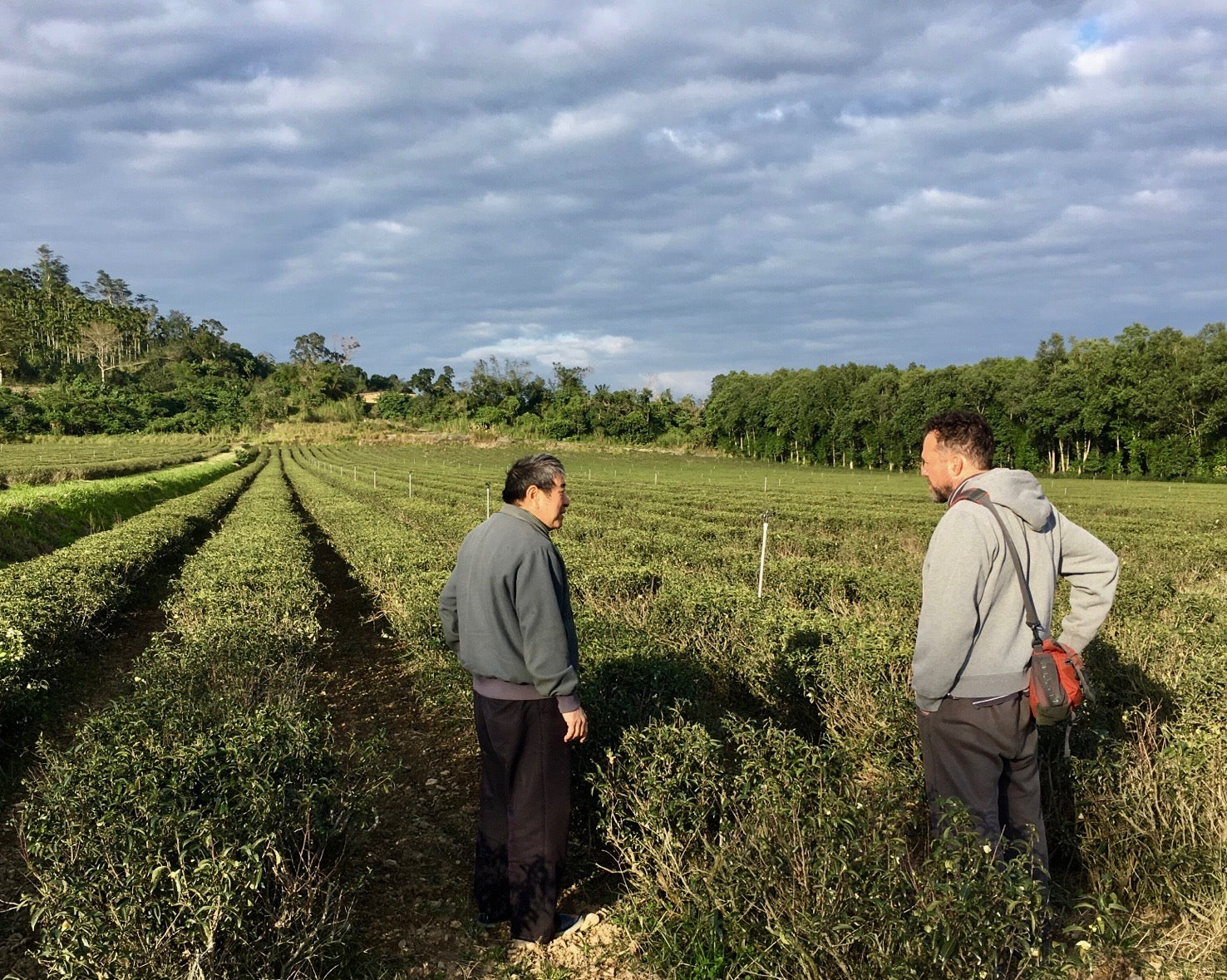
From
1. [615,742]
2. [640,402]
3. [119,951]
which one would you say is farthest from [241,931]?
[640,402]

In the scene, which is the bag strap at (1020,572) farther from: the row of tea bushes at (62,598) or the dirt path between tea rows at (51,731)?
the row of tea bushes at (62,598)

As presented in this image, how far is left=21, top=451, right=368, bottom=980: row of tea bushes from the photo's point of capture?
8.13 feet

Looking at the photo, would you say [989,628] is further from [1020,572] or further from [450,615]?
[450,615]

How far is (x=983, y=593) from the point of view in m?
2.69

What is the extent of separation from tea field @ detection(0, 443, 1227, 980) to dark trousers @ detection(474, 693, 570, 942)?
26 centimetres

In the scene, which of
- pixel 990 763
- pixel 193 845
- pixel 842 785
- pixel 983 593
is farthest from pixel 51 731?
pixel 983 593

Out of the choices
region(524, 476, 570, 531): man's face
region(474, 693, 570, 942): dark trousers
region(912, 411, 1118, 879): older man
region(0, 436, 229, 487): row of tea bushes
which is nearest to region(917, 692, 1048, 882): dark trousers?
region(912, 411, 1118, 879): older man

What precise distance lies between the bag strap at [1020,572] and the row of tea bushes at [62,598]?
6.60 meters

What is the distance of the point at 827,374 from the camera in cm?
9825

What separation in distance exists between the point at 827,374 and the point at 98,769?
10156 centimetres

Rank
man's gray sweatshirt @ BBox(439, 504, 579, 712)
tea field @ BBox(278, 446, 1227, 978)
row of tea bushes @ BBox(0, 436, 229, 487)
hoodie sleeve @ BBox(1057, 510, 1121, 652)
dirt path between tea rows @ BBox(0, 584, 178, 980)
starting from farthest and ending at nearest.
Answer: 1. row of tea bushes @ BBox(0, 436, 229, 487)
2. dirt path between tea rows @ BBox(0, 584, 178, 980)
3. man's gray sweatshirt @ BBox(439, 504, 579, 712)
4. hoodie sleeve @ BBox(1057, 510, 1121, 652)
5. tea field @ BBox(278, 446, 1227, 978)

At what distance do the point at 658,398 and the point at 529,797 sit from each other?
368 ft

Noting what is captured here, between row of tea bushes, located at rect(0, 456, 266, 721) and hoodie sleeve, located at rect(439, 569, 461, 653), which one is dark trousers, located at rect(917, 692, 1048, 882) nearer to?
hoodie sleeve, located at rect(439, 569, 461, 653)

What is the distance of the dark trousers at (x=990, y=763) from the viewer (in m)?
2.73
